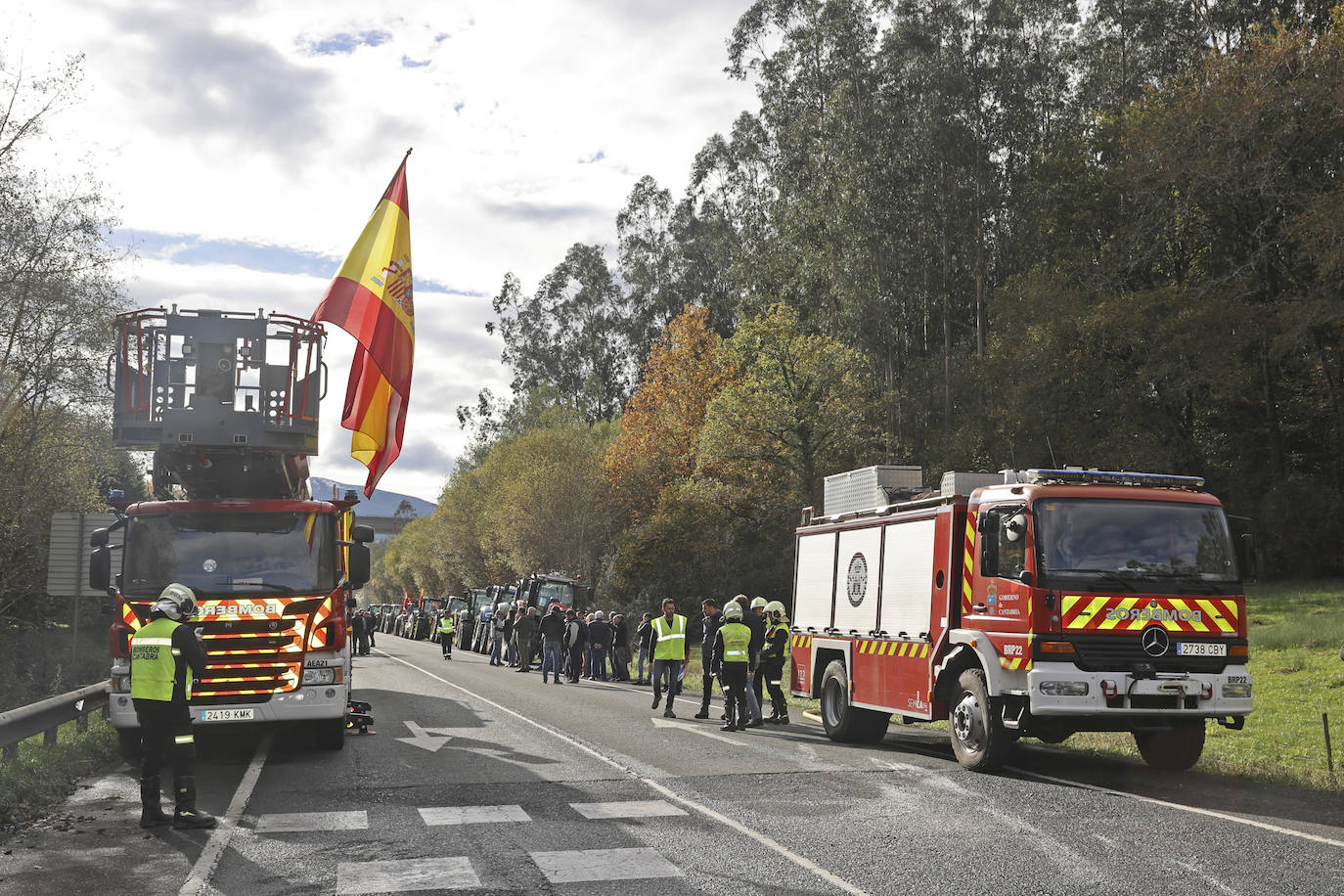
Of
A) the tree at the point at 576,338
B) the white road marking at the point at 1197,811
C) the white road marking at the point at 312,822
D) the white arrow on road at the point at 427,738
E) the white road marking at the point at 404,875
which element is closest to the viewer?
the white road marking at the point at 404,875

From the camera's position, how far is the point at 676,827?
9.12 meters

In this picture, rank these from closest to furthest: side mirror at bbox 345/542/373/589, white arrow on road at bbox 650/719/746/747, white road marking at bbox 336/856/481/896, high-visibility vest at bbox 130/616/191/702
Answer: white road marking at bbox 336/856/481/896
high-visibility vest at bbox 130/616/191/702
side mirror at bbox 345/542/373/589
white arrow on road at bbox 650/719/746/747

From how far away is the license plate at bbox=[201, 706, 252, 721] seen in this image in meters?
12.3

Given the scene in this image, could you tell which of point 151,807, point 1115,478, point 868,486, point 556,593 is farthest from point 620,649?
point 151,807

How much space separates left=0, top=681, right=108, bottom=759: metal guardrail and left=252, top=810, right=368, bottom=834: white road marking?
289cm

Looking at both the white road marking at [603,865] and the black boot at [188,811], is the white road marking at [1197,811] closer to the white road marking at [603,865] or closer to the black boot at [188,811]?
the white road marking at [603,865]

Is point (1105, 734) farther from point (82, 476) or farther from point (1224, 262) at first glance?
point (1224, 262)

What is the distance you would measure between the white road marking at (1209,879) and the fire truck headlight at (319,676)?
28.1 feet

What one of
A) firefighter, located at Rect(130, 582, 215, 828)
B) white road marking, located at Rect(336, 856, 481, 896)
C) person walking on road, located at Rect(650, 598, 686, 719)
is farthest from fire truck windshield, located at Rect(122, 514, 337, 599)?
person walking on road, located at Rect(650, 598, 686, 719)

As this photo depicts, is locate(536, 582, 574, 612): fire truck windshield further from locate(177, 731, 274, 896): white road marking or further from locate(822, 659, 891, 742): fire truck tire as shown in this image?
locate(177, 731, 274, 896): white road marking

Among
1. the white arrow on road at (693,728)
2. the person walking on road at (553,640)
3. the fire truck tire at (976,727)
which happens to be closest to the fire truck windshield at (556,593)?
the person walking on road at (553,640)

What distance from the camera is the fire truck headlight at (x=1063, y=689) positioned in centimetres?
1127

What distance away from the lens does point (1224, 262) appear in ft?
135

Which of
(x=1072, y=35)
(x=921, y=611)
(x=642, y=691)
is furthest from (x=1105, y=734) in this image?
(x=1072, y=35)
